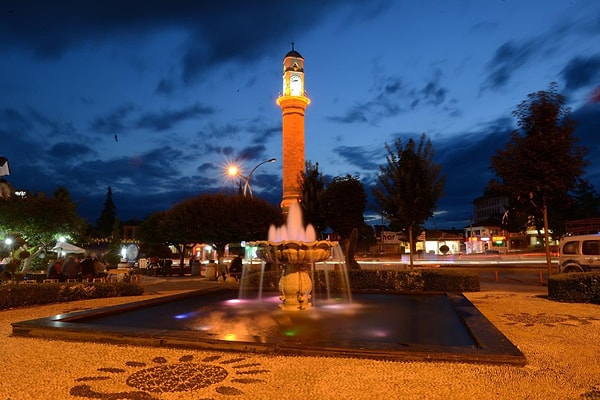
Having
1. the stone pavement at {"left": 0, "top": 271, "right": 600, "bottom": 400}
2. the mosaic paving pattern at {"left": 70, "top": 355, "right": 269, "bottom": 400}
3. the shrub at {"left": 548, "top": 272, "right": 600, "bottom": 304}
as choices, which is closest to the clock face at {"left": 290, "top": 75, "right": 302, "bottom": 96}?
the shrub at {"left": 548, "top": 272, "right": 600, "bottom": 304}

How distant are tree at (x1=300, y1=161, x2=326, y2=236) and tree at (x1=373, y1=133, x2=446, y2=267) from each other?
6423mm

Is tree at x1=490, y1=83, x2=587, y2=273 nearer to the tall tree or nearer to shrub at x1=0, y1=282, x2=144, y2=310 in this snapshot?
shrub at x1=0, y1=282, x2=144, y2=310

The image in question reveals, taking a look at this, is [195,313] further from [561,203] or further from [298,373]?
[561,203]

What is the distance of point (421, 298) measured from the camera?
12672mm

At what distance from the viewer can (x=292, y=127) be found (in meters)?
50.6

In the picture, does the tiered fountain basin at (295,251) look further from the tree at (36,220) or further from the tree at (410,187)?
the tree at (36,220)

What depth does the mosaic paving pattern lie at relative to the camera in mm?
4562

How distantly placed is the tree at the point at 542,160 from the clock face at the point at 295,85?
118ft

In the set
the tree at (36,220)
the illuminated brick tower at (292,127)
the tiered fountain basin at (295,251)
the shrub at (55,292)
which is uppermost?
the illuminated brick tower at (292,127)

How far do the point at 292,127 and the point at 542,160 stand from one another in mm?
35876

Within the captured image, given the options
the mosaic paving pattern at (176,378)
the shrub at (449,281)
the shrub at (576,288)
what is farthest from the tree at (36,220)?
the shrub at (576,288)

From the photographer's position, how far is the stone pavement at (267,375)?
4.52m

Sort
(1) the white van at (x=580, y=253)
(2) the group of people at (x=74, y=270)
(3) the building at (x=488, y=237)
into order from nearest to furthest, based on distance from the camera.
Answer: (1) the white van at (x=580, y=253) → (2) the group of people at (x=74, y=270) → (3) the building at (x=488, y=237)

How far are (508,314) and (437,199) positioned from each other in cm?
977
